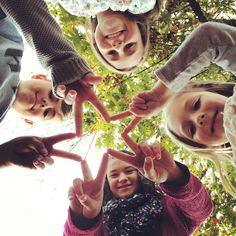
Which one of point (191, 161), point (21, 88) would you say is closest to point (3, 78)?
point (21, 88)

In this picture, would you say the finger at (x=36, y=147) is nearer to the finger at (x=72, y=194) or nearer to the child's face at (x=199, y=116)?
the finger at (x=72, y=194)

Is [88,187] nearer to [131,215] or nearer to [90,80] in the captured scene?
[90,80]

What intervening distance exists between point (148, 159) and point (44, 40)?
618 mm

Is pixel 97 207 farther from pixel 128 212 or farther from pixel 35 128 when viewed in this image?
pixel 35 128

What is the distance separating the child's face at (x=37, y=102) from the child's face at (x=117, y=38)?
360 millimetres

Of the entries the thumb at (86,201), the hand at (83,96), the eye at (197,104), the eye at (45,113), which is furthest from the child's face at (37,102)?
the eye at (197,104)

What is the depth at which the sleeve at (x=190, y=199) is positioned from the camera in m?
1.57

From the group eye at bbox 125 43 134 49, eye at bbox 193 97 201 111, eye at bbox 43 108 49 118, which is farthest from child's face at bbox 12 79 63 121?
eye at bbox 193 97 201 111

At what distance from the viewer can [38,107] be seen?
1937 mm

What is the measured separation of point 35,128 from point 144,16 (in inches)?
42.5

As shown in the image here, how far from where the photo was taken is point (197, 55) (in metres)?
1.40

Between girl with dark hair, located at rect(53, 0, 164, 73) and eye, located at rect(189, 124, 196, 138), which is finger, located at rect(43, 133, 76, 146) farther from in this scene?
girl with dark hair, located at rect(53, 0, 164, 73)

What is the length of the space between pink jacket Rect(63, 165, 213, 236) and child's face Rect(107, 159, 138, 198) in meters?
0.19

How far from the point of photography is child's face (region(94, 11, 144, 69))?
191 centimetres
